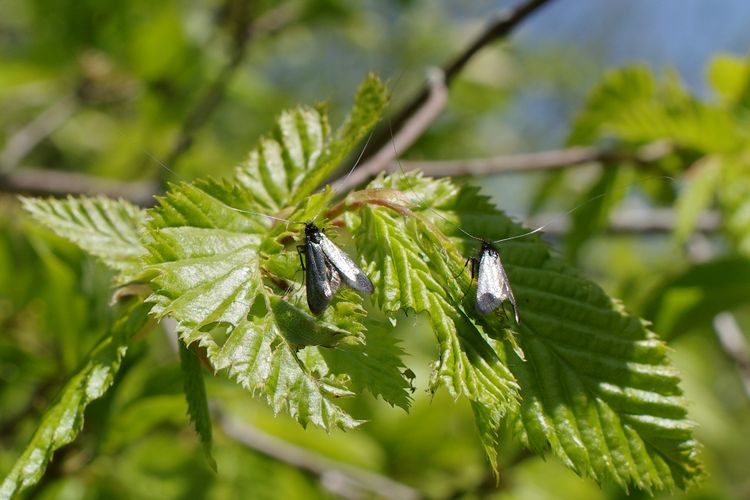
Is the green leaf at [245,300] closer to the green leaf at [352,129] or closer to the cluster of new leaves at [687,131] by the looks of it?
the green leaf at [352,129]

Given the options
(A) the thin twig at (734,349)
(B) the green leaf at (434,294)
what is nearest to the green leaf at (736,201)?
(A) the thin twig at (734,349)

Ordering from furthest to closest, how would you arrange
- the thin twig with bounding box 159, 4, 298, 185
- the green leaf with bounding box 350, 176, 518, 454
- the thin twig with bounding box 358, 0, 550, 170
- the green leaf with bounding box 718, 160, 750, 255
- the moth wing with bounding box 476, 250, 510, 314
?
the thin twig with bounding box 159, 4, 298, 185, the green leaf with bounding box 718, 160, 750, 255, the thin twig with bounding box 358, 0, 550, 170, the moth wing with bounding box 476, 250, 510, 314, the green leaf with bounding box 350, 176, 518, 454

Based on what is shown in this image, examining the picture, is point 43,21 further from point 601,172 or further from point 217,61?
point 601,172

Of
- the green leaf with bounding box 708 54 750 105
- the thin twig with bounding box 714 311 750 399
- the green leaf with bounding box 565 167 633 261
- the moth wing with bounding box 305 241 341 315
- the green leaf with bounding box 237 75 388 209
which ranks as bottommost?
the moth wing with bounding box 305 241 341 315

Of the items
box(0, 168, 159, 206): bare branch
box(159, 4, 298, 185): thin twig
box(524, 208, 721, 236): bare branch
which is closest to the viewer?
box(159, 4, 298, 185): thin twig

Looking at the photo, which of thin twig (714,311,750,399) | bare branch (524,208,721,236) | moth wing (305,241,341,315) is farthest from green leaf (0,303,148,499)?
bare branch (524,208,721,236)

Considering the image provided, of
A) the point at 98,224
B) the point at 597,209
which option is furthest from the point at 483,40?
the point at 98,224

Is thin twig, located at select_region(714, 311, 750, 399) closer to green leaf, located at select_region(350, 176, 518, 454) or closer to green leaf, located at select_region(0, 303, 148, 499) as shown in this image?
green leaf, located at select_region(350, 176, 518, 454)
